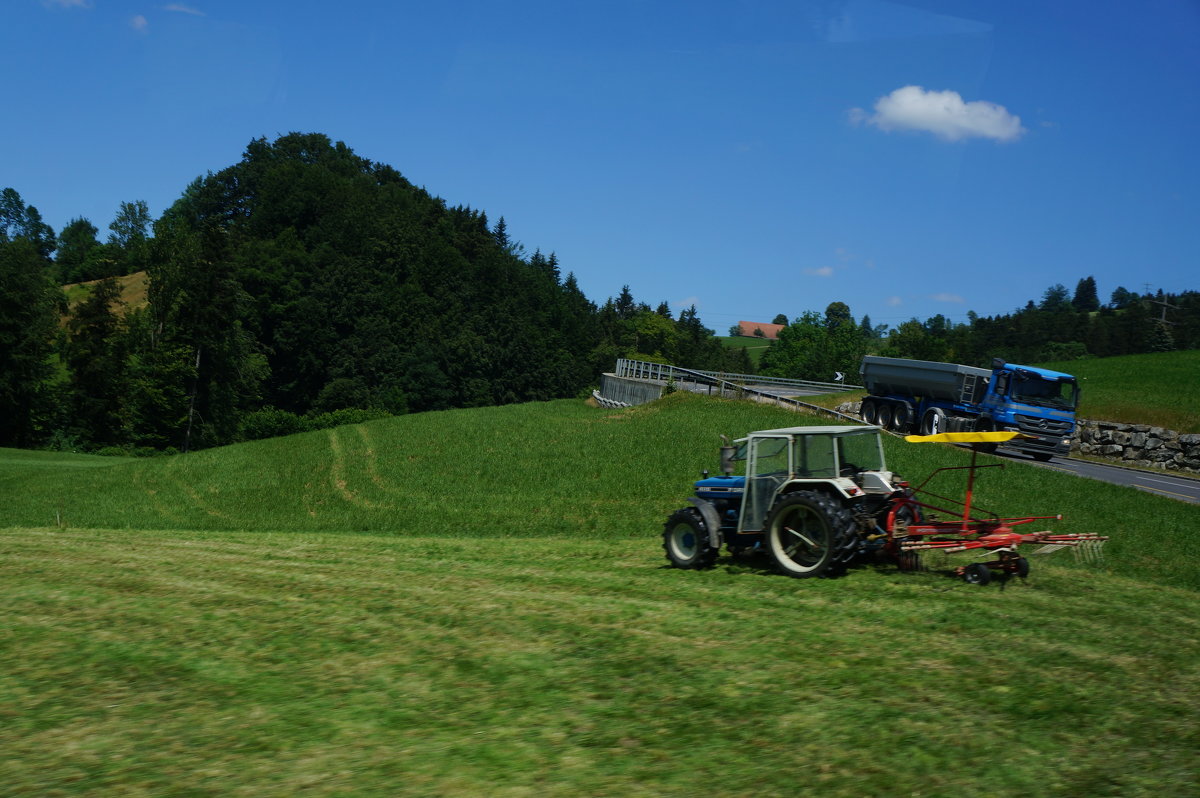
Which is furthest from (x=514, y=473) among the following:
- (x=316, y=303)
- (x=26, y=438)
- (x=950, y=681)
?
(x=316, y=303)

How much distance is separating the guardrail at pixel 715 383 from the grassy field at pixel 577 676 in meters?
22.6

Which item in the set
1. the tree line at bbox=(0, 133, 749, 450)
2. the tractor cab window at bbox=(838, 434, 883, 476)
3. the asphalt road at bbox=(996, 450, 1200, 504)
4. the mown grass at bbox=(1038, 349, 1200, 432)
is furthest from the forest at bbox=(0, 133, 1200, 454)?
the tractor cab window at bbox=(838, 434, 883, 476)

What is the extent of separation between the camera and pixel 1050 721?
6.31 meters

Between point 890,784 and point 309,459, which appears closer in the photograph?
point 890,784

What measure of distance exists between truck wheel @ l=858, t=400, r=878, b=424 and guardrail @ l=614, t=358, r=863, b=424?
185 centimetres

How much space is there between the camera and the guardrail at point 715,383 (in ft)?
125

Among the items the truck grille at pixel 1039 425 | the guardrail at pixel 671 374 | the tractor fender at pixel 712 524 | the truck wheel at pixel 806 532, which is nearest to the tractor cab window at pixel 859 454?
the truck wheel at pixel 806 532

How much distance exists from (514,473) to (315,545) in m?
12.0

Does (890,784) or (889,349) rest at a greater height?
(889,349)

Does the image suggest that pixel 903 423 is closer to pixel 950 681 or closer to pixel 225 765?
pixel 950 681

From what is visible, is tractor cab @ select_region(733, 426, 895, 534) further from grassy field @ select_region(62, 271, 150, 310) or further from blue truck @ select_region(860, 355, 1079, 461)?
grassy field @ select_region(62, 271, 150, 310)

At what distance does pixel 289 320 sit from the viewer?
343ft

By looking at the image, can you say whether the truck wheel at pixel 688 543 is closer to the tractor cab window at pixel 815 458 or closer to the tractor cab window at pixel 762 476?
the tractor cab window at pixel 762 476

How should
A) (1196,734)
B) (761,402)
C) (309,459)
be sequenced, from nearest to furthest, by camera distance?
(1196,734) → (309,459) → (761,402)
